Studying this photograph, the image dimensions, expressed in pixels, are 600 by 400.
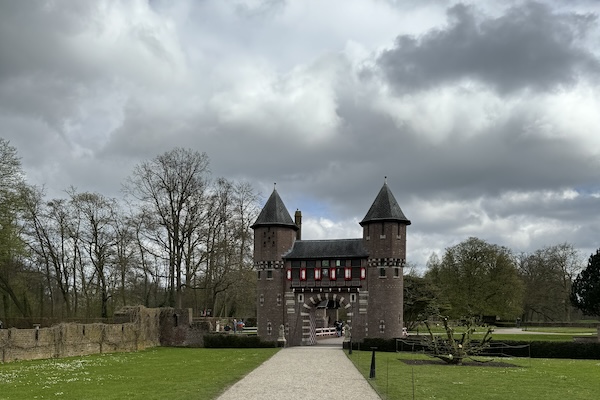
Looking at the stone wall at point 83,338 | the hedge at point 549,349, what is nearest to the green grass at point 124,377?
the stone wall at point 83,338

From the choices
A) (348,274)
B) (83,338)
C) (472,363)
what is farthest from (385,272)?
(83,338)

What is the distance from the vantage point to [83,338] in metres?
31.6

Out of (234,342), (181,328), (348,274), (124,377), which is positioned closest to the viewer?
(124,377)

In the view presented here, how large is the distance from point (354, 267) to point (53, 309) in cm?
2407

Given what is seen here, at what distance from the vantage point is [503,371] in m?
23.6

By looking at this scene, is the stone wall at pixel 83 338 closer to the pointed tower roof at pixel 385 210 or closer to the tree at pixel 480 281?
the pointed tower roof at pixel 385 210

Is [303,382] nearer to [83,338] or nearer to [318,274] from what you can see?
[83,338]

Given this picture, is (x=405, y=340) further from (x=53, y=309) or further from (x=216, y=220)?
(x=53, y=309)

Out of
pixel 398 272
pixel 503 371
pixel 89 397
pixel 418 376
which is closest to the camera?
pixel 89 397

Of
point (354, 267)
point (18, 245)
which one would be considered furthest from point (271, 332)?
point (18, 245)

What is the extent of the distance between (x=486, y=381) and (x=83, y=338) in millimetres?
21084

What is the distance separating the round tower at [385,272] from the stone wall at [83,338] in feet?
46.4

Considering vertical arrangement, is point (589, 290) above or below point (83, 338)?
above

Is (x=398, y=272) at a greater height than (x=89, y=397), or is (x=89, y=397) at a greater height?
(x=398, y=272)
